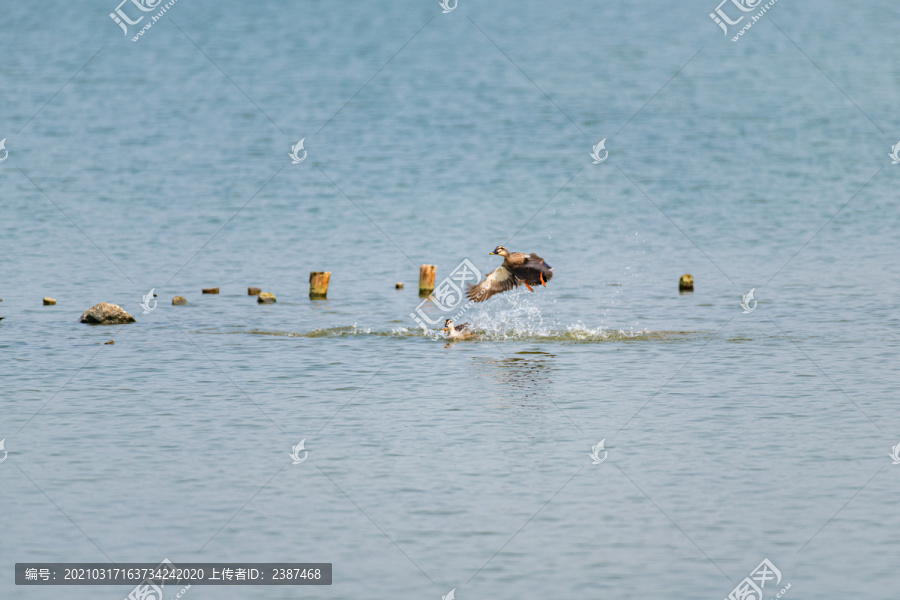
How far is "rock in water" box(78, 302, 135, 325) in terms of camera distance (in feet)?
80.4

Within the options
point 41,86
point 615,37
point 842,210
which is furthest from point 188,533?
point 615,37

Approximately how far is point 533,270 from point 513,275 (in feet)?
1.96

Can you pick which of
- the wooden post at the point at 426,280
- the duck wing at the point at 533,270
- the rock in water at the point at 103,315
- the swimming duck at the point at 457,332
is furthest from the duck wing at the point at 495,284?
the rock in water at the point at 103,315

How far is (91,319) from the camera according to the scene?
80.5ft

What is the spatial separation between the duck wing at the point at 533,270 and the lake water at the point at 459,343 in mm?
1436

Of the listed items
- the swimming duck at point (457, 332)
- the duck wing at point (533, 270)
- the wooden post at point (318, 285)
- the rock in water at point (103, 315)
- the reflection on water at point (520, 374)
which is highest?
the wooden post at point (318, 285)

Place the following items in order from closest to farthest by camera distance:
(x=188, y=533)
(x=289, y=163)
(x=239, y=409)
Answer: (x=188, y=533) → (x=239, y=409) → (x=289, y=163)

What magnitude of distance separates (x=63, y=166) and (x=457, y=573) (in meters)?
44.8

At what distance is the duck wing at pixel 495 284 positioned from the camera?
73.4 feet

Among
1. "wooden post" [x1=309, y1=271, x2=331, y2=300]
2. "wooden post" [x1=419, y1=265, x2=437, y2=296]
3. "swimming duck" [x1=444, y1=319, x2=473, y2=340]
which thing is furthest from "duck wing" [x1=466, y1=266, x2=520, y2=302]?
"wooden post" [x1=309, y1=271, x2=331, y2=300]

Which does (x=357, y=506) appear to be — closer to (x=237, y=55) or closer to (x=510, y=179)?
(x=510, y=179)

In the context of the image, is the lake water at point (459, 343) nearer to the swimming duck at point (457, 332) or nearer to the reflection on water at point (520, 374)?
the reflection on water at point (520, 374)

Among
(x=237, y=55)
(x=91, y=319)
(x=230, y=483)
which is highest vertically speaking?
(x=237, y=55)

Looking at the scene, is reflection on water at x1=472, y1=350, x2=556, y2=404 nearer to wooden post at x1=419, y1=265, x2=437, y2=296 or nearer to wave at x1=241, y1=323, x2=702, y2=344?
wave at x1=241, y1=323, x2=702, y2=344
